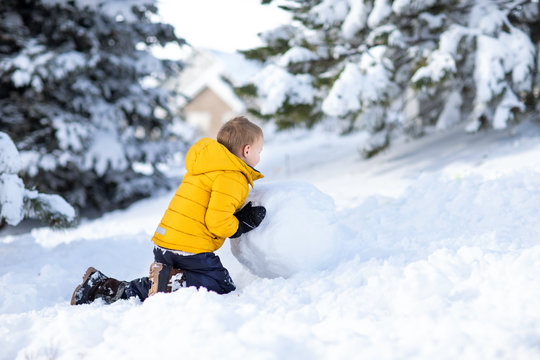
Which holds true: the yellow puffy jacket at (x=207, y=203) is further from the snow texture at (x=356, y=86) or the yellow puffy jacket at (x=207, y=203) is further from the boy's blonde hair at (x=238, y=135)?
the snow texture at (x=356, y=86)

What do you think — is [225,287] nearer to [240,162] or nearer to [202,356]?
[240,162]

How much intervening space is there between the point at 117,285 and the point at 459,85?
5.83 meters

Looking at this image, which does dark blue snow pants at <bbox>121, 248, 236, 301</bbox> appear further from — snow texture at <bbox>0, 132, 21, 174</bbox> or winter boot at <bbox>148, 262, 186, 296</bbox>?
snow texture at <bbox>0, 132, 21, 174</bbox>

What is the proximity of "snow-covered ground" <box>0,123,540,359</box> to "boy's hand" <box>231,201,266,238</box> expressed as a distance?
0.07m

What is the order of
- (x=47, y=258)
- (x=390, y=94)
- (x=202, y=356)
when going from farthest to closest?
(x=390, y=94) < (x=47, y=258) < (x=202, y=356)

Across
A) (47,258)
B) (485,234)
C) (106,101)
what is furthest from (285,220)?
(106,101)

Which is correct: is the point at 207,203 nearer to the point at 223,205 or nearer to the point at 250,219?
the point at 223,205

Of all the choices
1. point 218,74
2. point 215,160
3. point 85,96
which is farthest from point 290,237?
point 218,74

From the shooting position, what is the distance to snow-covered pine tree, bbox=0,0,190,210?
21.2 feet

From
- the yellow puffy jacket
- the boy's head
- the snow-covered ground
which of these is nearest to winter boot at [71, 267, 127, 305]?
the snow-covered ground

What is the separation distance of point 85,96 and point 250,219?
5.92 meters

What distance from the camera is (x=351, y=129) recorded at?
7539 millimetres

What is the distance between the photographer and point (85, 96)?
732 cm

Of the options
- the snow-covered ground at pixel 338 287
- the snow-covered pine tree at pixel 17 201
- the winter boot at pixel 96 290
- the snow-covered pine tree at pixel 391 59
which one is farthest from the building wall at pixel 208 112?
the winter boot at pixel 96 290
